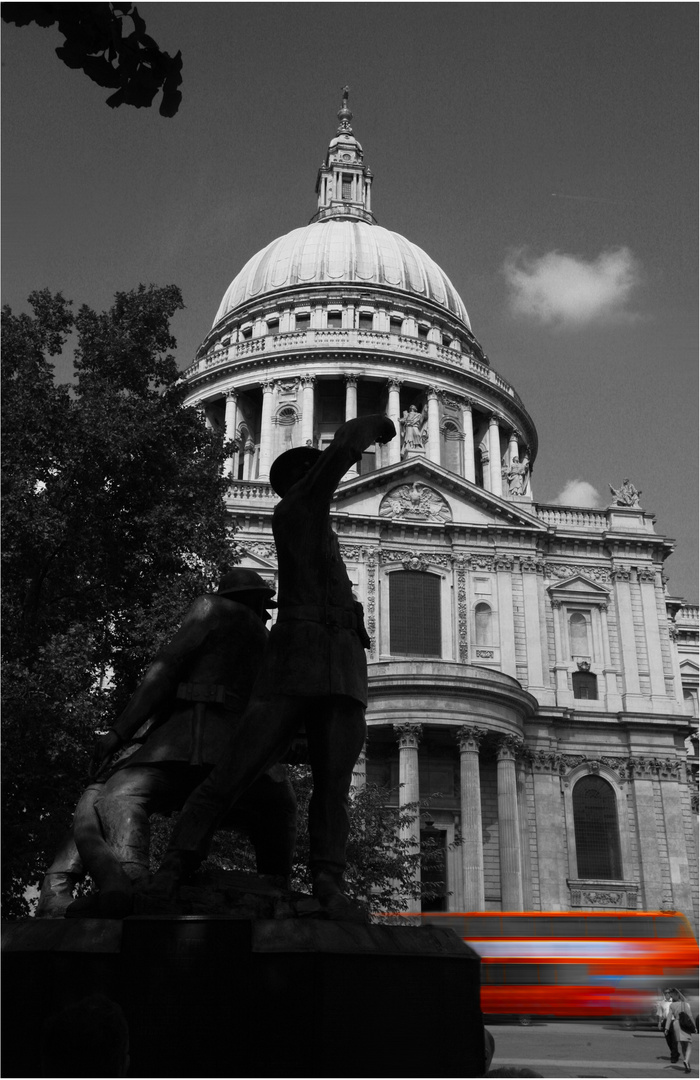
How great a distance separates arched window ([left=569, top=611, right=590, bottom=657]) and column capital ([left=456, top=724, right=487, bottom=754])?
8.67m

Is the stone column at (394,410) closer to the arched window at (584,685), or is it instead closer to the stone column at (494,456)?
the stone column at (494,456)

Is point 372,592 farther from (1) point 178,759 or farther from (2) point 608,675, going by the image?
(1) point 178,759

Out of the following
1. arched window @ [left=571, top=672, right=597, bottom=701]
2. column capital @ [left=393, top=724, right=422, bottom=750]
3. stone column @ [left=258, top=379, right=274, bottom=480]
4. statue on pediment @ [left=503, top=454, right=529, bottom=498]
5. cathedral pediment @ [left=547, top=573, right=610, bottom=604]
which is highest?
stone column @ [left=258, top=379, right=274, bottom=480]

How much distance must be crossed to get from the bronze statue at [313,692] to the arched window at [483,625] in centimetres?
3723

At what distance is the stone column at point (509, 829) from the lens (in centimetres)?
3656

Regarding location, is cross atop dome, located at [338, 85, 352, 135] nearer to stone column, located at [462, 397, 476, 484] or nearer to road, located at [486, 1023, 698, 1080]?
stone column, located at [462, 397, 476, 484]

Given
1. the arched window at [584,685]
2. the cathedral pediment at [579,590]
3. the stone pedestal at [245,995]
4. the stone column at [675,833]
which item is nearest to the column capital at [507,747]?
the arched window at [584,685]

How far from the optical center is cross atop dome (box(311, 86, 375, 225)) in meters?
80.9

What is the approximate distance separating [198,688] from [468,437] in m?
56.1

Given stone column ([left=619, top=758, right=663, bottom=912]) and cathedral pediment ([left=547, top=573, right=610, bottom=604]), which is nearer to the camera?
stone column ([left=619, top=758, right=663, bottom=912])

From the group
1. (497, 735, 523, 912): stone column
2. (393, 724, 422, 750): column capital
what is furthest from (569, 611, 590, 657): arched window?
(393, 724, 422, 750): column capital

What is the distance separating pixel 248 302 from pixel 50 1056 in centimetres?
6951

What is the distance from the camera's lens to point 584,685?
44062 millimetres

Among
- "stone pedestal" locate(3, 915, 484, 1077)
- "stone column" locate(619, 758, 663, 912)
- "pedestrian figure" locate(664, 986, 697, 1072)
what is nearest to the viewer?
"stone pedestal" locate(3, 915, 484, 1077)
